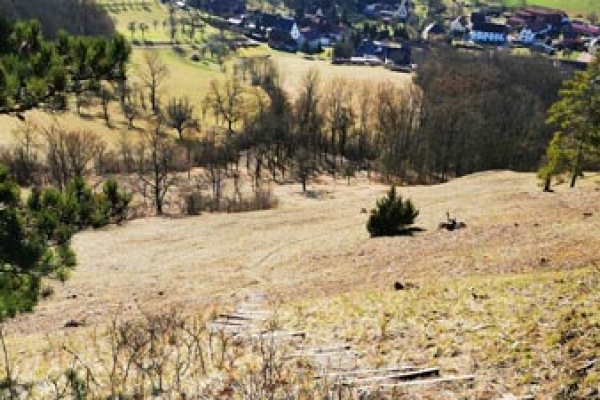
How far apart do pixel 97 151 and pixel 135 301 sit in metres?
43.3

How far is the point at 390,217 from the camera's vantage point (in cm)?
2914

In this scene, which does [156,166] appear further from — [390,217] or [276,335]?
[276,335]

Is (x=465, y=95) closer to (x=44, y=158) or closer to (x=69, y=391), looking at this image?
(x=44, y=158)

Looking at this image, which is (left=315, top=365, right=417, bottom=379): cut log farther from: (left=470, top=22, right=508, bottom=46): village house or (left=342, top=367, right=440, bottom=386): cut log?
(left=470, top=22, right=508, bottom=46): village house

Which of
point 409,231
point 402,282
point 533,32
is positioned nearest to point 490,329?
point 402,282

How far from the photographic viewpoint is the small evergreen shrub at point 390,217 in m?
29.2

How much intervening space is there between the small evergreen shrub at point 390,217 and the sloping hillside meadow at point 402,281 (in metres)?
0.80

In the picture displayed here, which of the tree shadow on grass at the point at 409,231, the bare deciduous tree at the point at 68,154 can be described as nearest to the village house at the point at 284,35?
the bare deciduous tree at the point at 68,154

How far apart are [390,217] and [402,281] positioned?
947cm

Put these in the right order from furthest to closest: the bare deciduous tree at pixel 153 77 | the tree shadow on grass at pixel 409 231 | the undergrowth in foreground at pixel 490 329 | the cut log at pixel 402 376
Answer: the bare deciduous tree at pixel 153 77
the tree shadow on grass at pixel 409 231
the cut log at pixel 402 376
the undergrowth in foreground at pixel 490 329

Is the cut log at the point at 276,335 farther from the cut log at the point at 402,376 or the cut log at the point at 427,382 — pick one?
the cut log at the point at 427,382

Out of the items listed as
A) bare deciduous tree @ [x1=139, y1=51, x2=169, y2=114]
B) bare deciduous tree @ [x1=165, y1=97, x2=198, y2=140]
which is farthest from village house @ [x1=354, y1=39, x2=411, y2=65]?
bare deciduous tree @ [x1=165, y1=97, x2=198, y2=140]

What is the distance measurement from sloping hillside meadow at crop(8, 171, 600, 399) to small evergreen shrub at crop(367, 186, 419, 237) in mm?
795

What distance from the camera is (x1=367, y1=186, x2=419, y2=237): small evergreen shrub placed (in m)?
29.2
